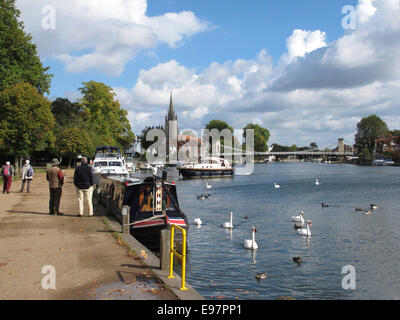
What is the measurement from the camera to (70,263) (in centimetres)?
930

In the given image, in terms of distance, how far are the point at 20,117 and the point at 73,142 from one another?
72.1 feet

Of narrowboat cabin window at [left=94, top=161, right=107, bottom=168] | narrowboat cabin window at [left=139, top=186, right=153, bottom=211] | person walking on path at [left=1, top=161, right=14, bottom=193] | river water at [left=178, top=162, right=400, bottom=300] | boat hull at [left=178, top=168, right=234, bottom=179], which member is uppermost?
narrowboat cabin window at [left=94, top=161, right=107, bottom=168]

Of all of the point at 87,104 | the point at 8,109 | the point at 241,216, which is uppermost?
the point at 87,104

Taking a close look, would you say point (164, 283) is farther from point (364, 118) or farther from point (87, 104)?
point (364, 118)

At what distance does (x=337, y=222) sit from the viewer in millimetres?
23656

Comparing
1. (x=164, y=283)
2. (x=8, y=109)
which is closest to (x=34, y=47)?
(x=8, y=109)

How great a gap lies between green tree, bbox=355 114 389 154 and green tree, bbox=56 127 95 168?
11808 cm

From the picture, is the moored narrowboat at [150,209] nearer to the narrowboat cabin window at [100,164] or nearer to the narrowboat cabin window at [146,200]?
the narrowboat cabin window at [146,200]

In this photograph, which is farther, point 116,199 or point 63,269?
point 116,199

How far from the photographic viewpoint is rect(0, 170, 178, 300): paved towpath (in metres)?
7.36

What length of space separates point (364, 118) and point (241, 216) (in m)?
139

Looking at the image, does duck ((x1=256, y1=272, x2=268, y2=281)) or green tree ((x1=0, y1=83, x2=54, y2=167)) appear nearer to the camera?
duck ((x1=256, y1=272, x2=268, y2=281))

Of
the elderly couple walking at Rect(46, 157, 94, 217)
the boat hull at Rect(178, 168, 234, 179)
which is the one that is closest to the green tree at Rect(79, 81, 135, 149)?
the boat hull at Rect(178, 168, 234, 179)

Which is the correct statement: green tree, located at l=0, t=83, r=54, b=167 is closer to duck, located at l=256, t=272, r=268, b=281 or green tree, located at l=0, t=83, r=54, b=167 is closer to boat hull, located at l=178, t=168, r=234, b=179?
duck, located at l=256, t=272, r=268, b=281
